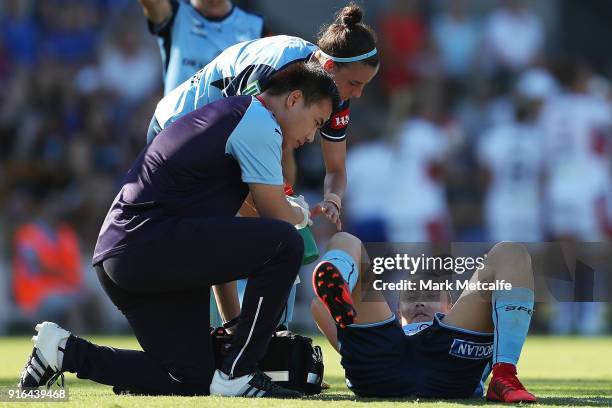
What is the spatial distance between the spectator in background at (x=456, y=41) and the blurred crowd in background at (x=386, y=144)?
2 centimetres

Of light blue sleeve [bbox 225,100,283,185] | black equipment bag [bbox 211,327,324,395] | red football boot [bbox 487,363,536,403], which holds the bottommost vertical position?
black equipment bag [bbox 211,327,324,395]

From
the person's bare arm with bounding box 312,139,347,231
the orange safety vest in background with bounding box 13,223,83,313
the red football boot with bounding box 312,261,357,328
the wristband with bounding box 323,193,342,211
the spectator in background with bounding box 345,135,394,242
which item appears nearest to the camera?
the red football boot with bounding box 312,261,357,328

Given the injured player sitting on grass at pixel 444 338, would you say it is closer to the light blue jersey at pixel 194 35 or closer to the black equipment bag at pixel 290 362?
the black equipment bag at pixel 290 362

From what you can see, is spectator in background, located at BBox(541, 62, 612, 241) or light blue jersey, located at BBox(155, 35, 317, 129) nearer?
light blue jersey, located at BBox(155, 35, 317, 129)

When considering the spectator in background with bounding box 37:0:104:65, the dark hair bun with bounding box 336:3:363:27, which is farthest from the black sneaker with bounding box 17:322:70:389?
the spectator in background with bounding box 37:0:104:65

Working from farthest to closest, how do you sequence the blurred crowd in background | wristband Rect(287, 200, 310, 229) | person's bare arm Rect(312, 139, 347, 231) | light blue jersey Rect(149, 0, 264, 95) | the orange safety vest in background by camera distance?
the blurred crowd in background
the orange safety vest in background
light blue jersey Rect(149, 0, 264, 95)
person's bare arm Rect(312, 139, 347, 231)
wristband Rect(287, 200, 310, 229)

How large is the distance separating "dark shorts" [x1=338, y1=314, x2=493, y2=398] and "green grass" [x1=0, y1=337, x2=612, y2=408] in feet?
0.44

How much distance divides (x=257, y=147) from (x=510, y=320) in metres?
1.31

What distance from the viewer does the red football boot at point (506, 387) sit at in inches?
202

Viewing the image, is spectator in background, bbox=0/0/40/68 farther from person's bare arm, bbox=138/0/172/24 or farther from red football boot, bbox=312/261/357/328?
red football boot, bbox=312/261/357/328

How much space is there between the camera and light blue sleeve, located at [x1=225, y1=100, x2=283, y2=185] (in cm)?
513

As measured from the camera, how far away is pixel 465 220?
48.5ft

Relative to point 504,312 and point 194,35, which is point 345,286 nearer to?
point 504,312

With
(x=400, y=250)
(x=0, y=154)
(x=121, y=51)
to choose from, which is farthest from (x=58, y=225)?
(x=400, y=250)
